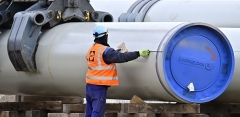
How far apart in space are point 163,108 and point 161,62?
92 centimetres

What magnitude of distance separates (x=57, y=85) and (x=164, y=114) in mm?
1618

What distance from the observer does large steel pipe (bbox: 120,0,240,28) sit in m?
11.7

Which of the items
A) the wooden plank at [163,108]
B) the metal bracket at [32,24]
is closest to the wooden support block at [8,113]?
the metal bracket at [32,24]

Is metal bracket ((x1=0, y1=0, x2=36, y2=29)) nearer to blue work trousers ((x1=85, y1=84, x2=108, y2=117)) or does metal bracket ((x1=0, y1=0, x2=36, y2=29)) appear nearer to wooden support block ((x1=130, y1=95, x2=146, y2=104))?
blue work trousers ((x1=85, y1=84, x2=108, y2=117))

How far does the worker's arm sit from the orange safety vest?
0.06 m

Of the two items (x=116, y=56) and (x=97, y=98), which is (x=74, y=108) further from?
(x=116, y=56)

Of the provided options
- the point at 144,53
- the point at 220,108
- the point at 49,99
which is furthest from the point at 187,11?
the point at 144,53

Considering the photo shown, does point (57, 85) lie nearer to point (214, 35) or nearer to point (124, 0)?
point (214, 35)

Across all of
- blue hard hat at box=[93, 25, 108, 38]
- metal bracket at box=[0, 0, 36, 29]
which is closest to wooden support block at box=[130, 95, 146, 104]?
blue hard hat at box=[93, 25, 108, 38]

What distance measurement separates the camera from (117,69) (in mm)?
9492

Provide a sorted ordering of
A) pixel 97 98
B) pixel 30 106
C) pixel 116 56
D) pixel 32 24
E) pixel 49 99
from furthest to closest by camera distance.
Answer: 1. pixel 49 99
2. pixel 30 106
3. pixel 32 24
4. pixel 97 98
5. pixel 116 56

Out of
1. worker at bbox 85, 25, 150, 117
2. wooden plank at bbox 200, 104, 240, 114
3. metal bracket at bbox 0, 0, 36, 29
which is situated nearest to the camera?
worker at bbox 85, 25, 150, 117

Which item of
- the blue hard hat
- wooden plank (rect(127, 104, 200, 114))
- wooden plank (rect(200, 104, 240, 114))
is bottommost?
wooden plank (rect(127, 104, 200, 114))

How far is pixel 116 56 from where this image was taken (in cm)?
915
